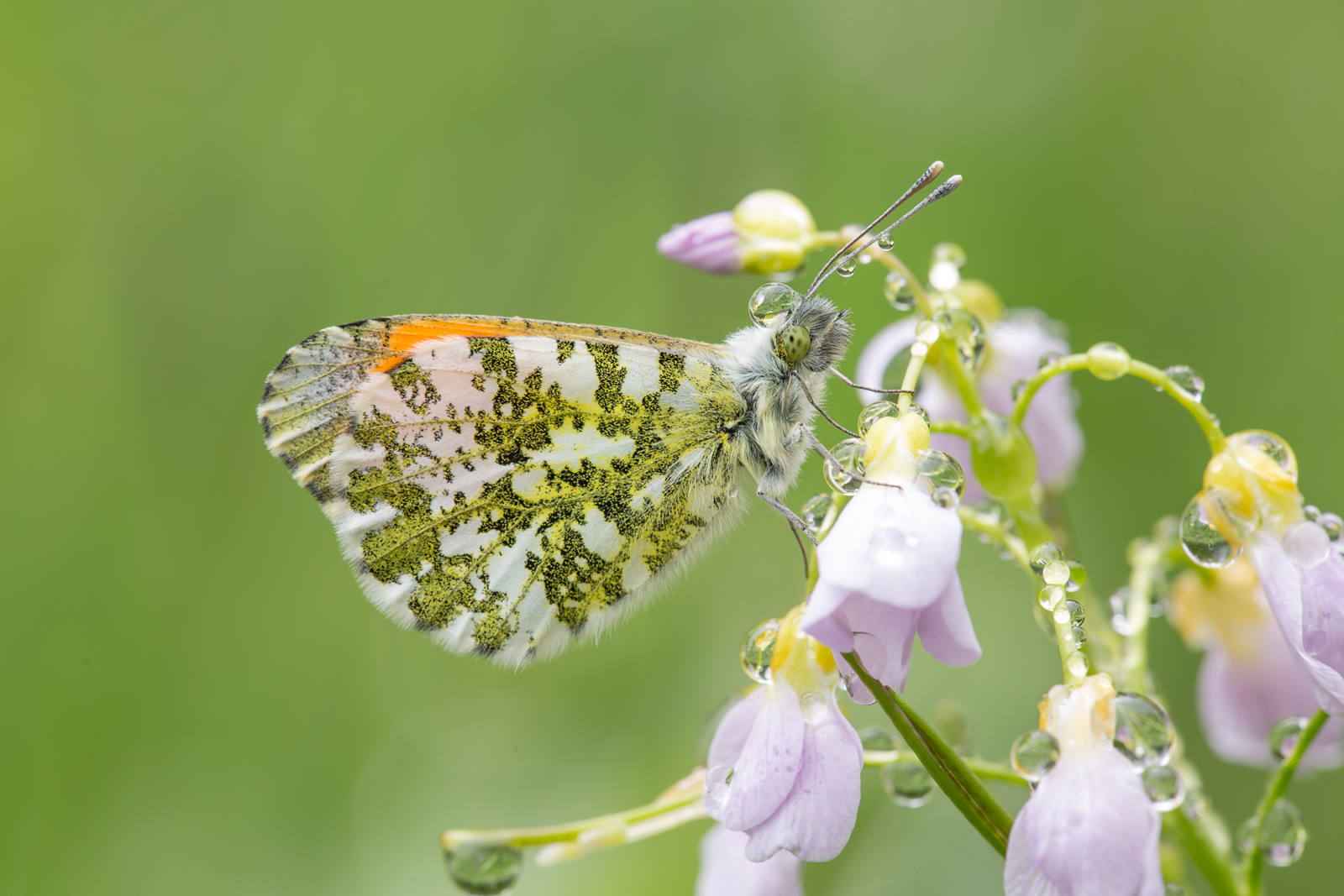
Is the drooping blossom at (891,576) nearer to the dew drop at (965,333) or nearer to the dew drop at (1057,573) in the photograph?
the dew drop at (1057,573)

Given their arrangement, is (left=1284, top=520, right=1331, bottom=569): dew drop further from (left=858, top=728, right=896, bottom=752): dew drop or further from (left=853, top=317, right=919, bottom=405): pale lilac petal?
(left=853, top=317, right=919, bottom=405): pale lilac petal

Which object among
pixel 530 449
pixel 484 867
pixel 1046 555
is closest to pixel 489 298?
pixel 530 449

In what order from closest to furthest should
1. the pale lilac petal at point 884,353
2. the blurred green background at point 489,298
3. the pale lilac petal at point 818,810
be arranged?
the pale lilac petal at point 818,810
the pale lilac petal at point 884,353
the blurred green background at point 489,298

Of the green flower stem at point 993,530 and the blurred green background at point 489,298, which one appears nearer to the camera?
the green flower stem at point 993,530

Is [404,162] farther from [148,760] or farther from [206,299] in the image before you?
[148,760]

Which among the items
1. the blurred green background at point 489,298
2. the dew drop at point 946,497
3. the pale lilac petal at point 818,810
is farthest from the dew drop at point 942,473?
the blurred green background at point 489,298

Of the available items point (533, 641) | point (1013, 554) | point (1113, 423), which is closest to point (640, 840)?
point (533, 641)

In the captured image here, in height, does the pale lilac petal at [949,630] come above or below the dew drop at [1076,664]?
above

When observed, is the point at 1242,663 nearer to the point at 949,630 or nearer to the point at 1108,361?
the point at 1108,361
